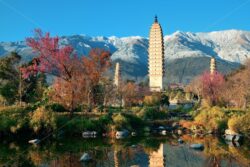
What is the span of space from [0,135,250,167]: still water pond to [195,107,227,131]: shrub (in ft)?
13.9

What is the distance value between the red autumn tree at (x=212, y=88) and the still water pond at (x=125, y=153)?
21.8 m

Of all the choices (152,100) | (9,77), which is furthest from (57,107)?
(152,100)

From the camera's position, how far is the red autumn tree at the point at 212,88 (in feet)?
154

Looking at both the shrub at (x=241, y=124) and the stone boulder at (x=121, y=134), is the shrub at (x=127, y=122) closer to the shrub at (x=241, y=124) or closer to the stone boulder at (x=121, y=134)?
the stone boulder at (x=121, y=134)

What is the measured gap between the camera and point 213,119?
98.0 ft

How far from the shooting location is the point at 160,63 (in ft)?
272

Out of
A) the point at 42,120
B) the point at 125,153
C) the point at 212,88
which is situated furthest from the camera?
the point at 212,88

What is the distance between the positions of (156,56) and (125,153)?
63.7 m

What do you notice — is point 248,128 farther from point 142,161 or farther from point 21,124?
point 21,124

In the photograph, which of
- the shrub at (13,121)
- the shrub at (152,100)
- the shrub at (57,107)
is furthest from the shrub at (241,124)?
the shrub at (152,100)

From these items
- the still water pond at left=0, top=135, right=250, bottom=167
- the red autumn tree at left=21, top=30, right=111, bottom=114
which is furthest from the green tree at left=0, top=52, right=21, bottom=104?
the still water pond at left=0, top=135, right=250, bottom=167

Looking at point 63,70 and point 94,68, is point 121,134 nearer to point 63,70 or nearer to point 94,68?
point 63,70

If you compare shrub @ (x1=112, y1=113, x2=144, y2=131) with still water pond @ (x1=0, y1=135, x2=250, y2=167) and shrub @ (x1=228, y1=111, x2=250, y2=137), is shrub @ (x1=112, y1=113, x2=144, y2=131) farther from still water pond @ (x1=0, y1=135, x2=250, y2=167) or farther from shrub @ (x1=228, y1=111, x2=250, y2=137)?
shrub @ (x1=228, y1=111, x2=250, y2=137)

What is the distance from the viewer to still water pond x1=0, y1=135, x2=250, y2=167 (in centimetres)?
1750
